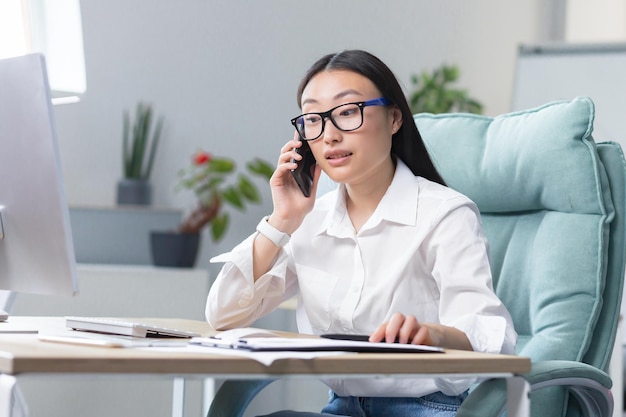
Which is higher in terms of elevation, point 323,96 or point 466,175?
point 323,96

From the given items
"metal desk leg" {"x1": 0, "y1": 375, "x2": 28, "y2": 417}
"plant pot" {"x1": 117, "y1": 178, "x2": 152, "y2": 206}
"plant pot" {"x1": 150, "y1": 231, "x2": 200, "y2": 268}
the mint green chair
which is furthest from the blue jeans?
"plant pot" {"x1": 117, "y1": 178, "x2": 152, "y2": 206}

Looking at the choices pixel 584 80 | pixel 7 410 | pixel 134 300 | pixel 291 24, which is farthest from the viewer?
pixel 291 24

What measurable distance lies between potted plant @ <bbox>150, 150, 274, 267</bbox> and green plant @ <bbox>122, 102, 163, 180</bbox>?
0.17m

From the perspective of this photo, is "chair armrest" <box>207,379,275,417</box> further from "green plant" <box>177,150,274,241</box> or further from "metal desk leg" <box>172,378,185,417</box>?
"green plant" <box>177,150,274,241</box>

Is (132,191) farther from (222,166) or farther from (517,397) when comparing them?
(517,397)

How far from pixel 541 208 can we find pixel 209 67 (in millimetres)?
2690

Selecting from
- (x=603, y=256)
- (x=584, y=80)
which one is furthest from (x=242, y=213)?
(x=603, y=256)

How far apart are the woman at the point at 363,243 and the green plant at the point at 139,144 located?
2.35 meters

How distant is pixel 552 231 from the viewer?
1.63 metres

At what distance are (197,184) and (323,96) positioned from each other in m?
2.62

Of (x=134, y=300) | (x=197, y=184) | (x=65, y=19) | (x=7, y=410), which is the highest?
(x=65, y=19)

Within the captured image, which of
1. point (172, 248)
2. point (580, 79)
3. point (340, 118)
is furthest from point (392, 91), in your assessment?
point (580, 79)

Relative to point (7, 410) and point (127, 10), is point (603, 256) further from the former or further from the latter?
point (127, 10)

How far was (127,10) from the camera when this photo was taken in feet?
13.2
